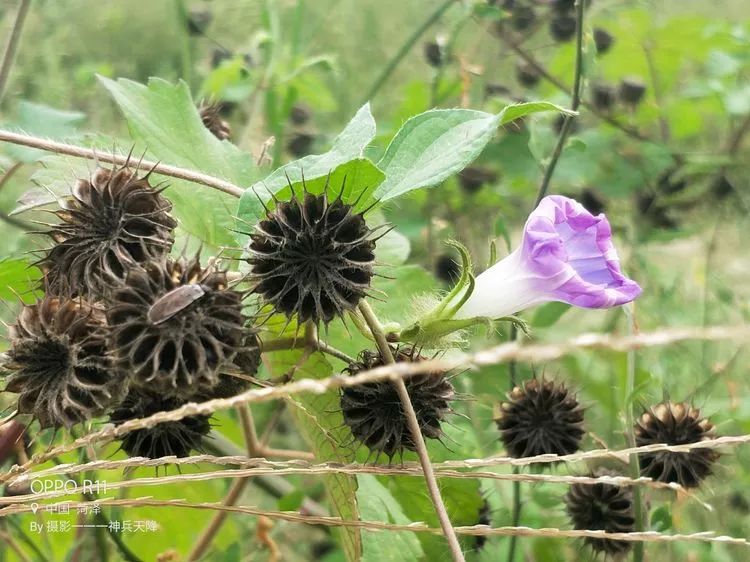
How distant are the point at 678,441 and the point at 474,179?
890mm

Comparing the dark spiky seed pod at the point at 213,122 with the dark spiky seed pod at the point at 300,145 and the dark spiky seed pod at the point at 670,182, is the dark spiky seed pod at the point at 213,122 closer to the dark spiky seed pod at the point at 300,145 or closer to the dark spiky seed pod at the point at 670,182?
the dark spiky seed pod at the point at 300,145

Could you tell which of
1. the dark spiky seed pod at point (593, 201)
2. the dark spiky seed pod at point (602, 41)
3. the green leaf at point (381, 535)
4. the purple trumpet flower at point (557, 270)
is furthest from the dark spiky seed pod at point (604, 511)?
the dark spiky seed pod at point (602, 41)

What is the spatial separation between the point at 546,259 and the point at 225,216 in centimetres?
29

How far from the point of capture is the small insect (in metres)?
0.47

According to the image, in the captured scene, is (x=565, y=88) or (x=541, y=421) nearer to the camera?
(x=541, y=421)

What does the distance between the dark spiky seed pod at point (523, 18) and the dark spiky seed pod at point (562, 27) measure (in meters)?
0.04

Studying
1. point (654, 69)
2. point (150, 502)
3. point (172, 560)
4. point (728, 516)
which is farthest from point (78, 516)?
point (654, 69)

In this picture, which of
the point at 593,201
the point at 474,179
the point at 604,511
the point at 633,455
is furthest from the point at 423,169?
the point at 593,201

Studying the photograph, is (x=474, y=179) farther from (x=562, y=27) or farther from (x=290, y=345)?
(x=290, y=345)

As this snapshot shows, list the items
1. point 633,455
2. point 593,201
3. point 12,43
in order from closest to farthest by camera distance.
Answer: point 633,455 < point 12,43 < point 593,201

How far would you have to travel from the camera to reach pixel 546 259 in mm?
603

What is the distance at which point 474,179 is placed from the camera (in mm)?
1612

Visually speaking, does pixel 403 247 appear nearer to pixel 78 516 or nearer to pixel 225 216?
pixel 225 216

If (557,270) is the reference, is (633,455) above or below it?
below
